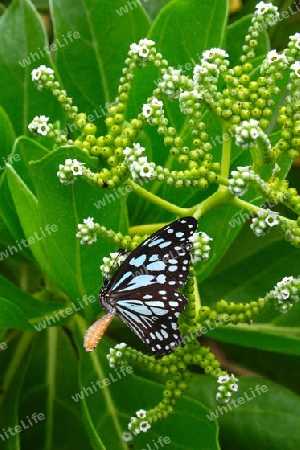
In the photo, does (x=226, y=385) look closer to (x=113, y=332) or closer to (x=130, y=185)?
(x=130, y=185)

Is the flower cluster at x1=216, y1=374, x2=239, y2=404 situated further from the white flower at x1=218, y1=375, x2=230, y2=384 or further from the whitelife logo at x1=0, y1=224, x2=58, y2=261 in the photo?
the whitelife logo at x1=0, y1=224, x2=58, y2=261

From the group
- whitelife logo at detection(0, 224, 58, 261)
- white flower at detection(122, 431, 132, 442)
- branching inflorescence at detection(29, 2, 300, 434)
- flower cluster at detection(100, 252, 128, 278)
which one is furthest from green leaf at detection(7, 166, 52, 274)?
white flower at detection(122, 431, 132, 442)

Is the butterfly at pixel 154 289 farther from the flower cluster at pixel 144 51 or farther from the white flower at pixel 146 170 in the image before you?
the flower cluster at pixel 144 51

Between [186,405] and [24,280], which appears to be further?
[24,280]

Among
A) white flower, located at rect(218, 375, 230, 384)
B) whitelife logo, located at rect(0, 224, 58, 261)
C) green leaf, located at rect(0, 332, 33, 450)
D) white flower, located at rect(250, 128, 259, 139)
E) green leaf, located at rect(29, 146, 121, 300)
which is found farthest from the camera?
green leaf, located at rect(0, 332, 33, 450)

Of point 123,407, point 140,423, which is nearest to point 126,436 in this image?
point 123,407

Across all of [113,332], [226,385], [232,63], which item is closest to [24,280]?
[113,332]
